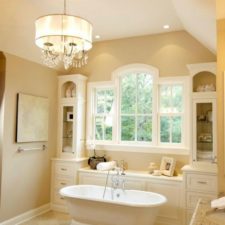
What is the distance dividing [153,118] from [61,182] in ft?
6.94

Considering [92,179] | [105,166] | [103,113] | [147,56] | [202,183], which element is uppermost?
[147,56]

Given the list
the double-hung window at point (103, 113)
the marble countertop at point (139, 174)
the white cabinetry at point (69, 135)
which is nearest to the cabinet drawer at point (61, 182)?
the white cabinetry at point (69, 135)

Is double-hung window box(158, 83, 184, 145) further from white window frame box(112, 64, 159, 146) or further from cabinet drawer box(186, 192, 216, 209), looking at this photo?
cabinet drawer box(186, 192, 216, 209)

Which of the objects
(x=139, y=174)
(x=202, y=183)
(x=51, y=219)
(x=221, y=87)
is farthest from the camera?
(x=51, y=219)

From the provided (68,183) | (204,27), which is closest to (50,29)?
(204,27)

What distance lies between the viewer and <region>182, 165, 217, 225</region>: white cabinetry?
379 cm

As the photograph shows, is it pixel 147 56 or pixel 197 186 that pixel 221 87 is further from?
pixel 147 56

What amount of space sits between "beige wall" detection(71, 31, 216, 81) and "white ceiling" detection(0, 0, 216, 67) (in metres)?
0.20

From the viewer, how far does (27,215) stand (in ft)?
14.6

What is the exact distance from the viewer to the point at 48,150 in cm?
502

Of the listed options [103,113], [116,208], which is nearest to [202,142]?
[116,208]

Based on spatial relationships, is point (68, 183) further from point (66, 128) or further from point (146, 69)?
point (146, 69)

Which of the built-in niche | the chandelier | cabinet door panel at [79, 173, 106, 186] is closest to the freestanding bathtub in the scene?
cabinet door panel at [79, 173, 106, 186]

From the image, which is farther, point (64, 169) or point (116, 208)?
point (64, 169)
